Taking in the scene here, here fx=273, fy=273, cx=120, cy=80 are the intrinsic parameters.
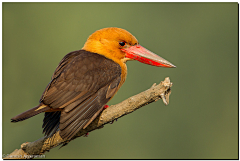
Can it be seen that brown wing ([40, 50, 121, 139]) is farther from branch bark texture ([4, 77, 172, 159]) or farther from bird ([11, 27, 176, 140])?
branch bark texture ([4, 77, 172, 159])

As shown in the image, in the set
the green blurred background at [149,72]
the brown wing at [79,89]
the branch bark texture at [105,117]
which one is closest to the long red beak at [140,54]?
the brown wing at [79,89]

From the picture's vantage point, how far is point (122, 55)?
14.0ft

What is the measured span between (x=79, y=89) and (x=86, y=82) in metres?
0.14

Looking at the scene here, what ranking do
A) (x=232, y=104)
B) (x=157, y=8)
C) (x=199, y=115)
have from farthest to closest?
(x=157, y=8), (x=232, y=104), (x=199, y=115)

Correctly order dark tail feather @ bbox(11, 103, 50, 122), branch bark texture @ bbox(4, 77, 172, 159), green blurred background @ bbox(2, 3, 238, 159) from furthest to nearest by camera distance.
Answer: green blurred background @ bbox(2, 3, 238, 159) → dark tail feather @ bbox(11, 103, 50, 122) → branch bark texture @ bbox(4, 77, 172, 159)

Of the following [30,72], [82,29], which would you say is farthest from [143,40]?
[30,72]

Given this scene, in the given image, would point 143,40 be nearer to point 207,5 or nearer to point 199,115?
point 199,115

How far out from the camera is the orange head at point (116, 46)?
13.7 ft

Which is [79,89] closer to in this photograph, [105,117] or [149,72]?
[105,117]

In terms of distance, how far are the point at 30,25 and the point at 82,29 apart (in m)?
1.97

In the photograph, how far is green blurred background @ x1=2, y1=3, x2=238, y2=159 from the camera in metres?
7.20

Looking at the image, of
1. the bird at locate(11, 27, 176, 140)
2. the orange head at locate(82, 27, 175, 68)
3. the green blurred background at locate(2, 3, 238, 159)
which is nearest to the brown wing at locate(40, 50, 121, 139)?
the bird at locate(11, 27, 176, 140)

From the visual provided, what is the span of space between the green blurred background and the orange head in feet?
8.88

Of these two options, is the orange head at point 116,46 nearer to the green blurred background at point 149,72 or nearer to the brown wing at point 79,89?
the brown wing at point 79,89
